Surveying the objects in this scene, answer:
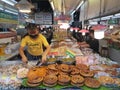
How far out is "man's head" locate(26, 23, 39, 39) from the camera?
4.85 m

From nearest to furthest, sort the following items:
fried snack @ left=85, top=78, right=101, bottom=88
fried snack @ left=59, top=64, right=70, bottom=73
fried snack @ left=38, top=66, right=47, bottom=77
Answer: fried snack @ left=85, top=78, right=101, bottom=88, fried snack @ left=38, top=66, right=47, bottom=77, fried snack @ left=59, top=64, right=70, bottom=73

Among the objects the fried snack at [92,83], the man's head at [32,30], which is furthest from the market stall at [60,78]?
the man's head at [32,30]

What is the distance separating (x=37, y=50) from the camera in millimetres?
5488

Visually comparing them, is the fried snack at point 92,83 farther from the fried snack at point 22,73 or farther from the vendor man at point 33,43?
the vendor man at point 33,43

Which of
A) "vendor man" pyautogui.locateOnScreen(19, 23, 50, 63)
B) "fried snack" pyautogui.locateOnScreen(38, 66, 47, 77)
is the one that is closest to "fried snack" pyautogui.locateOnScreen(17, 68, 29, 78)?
"fried snack" pyautogui.locateOnScreen(38, 66, 47, 77)

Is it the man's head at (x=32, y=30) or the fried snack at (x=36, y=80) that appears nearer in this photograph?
the fried snack at (x=36, y=80)

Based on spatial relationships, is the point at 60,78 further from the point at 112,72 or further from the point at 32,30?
the point at 32,30

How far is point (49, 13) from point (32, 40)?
68.7 feet

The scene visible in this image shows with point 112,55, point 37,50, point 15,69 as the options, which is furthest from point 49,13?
point 15,69

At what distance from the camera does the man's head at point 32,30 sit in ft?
15.9

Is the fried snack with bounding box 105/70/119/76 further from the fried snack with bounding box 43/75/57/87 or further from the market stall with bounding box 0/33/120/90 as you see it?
the fried snack with bounding box 43/75/57/87

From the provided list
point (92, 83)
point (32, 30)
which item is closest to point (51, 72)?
point (92, 83)

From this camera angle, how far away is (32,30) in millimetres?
4926

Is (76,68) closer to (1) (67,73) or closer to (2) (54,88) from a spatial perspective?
(1) (67,73)
